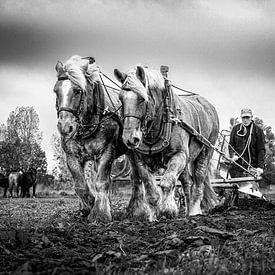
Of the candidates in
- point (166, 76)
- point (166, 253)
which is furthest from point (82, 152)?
point (166, 253)

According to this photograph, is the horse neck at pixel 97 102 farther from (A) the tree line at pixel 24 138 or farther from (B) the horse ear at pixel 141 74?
(A) the tree line at pixel 24 138

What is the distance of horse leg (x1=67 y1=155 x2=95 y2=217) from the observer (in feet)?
26.8

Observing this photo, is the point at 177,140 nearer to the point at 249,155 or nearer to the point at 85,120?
the point at 85,120

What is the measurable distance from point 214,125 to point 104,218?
150 inches

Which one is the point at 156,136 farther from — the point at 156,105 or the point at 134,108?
the point at 134,108

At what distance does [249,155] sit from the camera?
1095 cm

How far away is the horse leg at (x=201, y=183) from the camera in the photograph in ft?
31.5

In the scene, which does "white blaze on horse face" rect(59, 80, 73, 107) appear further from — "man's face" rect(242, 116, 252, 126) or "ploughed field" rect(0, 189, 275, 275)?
"man's face" rect(242, 116, 252, 126)

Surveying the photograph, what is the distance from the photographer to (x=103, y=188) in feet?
25.6

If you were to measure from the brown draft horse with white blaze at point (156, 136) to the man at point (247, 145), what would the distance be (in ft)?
6.27

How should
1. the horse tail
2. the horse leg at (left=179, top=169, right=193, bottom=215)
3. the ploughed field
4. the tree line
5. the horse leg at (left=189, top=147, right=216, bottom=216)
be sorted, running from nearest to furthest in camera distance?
the ploughed field → the horse leg at (left=179, top=169, right=193, bottom=215) → the horse leg at (left=189, top=147, right=216, bottom=216) → the horse tail → the tree line

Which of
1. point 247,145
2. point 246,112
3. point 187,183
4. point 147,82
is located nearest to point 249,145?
point 247,145

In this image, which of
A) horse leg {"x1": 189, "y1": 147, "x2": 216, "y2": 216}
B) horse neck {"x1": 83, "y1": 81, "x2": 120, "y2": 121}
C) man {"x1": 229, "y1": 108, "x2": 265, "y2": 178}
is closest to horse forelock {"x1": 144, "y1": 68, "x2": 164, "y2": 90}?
horse neck {"x1": 83, "y1": 81, "x2": 120, "y2": 121}

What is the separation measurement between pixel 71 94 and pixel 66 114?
331 mm
